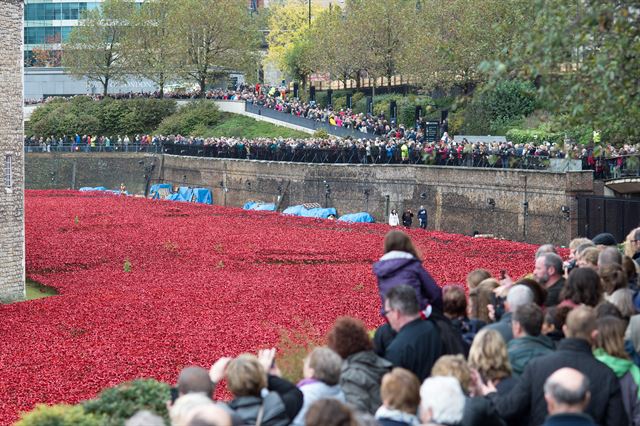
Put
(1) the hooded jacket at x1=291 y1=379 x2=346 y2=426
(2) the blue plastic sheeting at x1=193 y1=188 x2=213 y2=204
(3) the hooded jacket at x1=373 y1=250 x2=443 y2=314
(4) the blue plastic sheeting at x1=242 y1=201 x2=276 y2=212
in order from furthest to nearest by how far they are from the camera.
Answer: (2) the blue plastic sheeting at x1=193 y1=188 x2=213 y2=204, (4) the blue plastic sheeting at x1=242 y1=201 x2=276 y2=212, (3) the hooded jacket at x1=373 y1=250 x2=443 y2=314, (1) the hooded jacket at x1=291 y1=379 x2=346 y2=426

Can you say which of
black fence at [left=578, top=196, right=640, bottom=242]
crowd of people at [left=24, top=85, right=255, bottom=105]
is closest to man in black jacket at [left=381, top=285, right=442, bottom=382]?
black fence at [left=578, top=196, right=640, bottom=242]

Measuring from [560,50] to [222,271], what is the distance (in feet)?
68.7

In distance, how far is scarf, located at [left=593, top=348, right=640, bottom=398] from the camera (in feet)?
32.5

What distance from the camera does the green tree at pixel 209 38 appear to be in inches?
3447

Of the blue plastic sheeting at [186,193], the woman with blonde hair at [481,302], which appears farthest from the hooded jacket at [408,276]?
the blue plastic sheeting at [186,193]

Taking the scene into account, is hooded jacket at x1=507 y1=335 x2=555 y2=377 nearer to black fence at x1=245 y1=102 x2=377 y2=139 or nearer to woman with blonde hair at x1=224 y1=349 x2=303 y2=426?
woman with blonde hair at x1=224 y1=349 x2=303 y2=426

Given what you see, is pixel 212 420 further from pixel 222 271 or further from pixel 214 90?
pixel 214 90

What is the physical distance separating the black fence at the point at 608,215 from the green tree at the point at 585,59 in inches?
839

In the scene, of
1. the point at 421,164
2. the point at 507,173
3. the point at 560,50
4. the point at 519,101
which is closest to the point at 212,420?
the point at 560,50

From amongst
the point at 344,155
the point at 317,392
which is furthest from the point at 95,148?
the point at 317,392

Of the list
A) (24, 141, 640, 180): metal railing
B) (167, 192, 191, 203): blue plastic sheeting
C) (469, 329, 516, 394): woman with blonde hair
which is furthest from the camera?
(167, 192, 191, 203): blue plastic sheeting

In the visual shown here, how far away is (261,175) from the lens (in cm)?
6206

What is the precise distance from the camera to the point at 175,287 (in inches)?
1195

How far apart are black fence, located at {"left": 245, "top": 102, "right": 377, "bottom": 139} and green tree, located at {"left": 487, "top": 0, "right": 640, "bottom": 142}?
50901 mm
